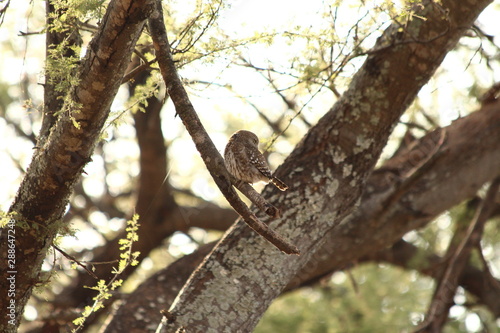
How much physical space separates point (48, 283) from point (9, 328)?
29 cm

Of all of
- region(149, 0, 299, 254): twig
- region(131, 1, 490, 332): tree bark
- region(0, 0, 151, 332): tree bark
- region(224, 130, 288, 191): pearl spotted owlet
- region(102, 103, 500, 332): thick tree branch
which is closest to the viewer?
region(149, 0, 299, 254): twig

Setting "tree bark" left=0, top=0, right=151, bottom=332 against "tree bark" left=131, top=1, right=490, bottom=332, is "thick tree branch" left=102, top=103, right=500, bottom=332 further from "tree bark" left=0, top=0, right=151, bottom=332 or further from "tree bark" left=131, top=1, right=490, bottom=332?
"tree bark" left=0, top=0, right=151, bottom=332

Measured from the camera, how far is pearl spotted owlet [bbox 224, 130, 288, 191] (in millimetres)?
3812

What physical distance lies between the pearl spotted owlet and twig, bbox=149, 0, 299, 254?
112 centimetres

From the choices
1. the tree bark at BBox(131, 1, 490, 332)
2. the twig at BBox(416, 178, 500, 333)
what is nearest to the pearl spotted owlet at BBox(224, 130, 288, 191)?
the tree bark at BBox(131, 1, 490, 332)

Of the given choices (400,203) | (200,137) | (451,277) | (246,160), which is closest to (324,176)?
(246,160)

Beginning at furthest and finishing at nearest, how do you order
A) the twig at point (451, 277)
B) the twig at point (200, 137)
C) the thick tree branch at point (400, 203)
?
the twig at point (451, 277), the thick tree branch at point (400, 203), the twig at point (200, 137)

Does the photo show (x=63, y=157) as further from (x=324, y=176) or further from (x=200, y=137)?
(x=324, y=176)

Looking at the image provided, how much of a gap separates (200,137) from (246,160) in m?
1.33

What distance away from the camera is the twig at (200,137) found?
2422 mm

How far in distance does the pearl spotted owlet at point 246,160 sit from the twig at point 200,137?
1.12 meters

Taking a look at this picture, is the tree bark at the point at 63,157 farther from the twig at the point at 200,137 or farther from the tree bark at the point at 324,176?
the tree bark at the point at 324,176

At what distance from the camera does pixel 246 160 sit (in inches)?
153

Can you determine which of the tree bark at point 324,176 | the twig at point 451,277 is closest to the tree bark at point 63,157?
the tree bark at point 324,176
